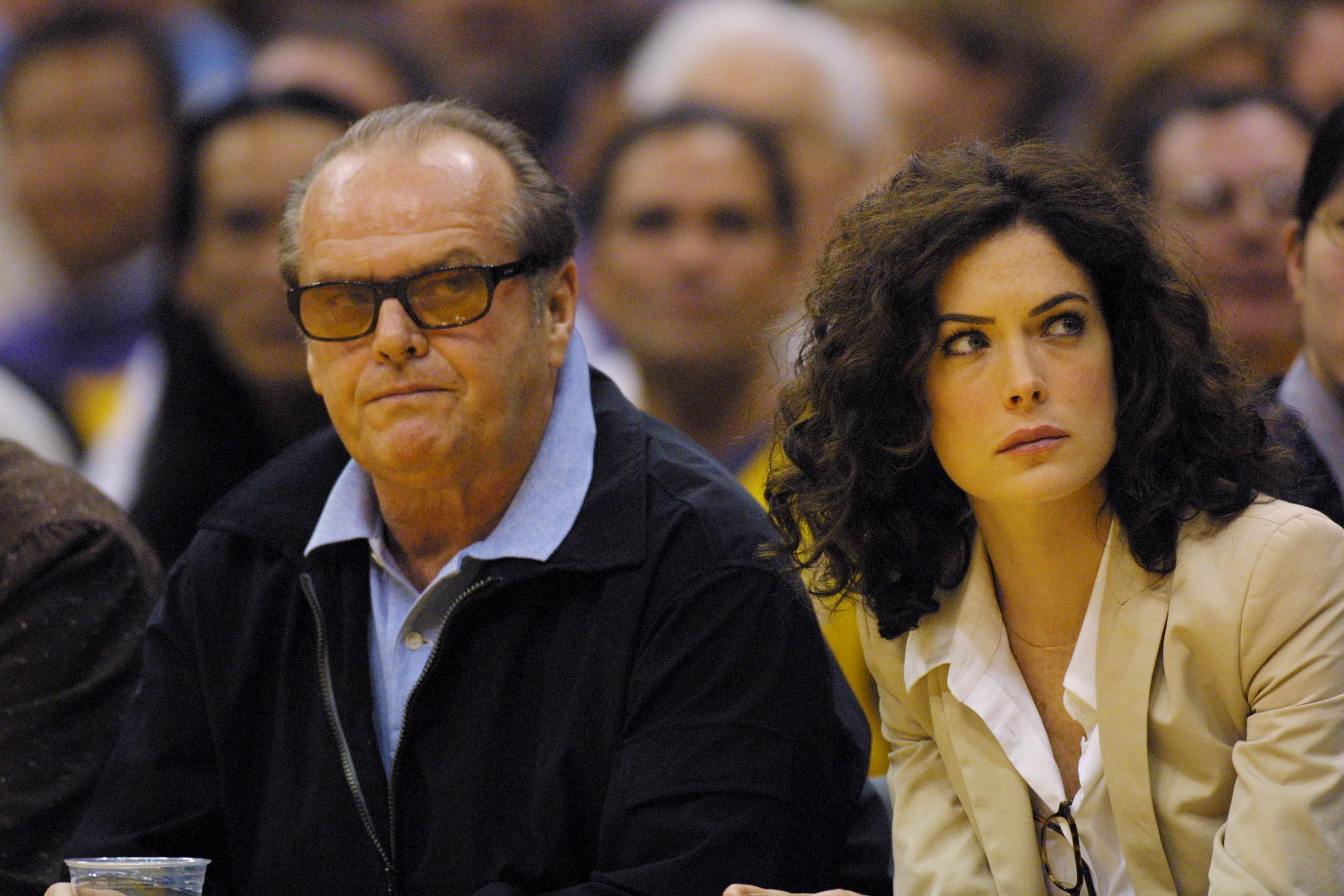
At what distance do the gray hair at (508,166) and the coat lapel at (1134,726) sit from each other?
1.18 meters

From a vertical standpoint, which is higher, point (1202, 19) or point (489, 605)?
point (1202, 19)

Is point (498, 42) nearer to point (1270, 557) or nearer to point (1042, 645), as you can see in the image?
point (1042, 645)

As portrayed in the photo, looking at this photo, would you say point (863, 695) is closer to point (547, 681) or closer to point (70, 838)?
point (547, 681)

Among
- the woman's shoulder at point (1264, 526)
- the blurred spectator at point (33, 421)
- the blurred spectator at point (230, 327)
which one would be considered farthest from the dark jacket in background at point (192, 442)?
the woman's shoulder at point (1264, 526)

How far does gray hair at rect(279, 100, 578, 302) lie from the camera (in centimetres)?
273

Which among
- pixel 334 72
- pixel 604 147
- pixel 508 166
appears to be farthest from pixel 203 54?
pixel 508 166

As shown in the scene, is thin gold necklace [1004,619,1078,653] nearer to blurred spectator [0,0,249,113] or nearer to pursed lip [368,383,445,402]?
pursed lip [368,383,445,402]

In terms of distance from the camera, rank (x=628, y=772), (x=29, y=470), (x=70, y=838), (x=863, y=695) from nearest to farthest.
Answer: (x=628, y=772) → (x=70, y=838) → (x=29, y=470) → (x=863, y=695)

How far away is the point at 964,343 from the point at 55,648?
70.5 inches

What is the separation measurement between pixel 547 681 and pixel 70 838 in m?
0.97

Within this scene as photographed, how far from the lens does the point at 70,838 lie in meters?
2.75

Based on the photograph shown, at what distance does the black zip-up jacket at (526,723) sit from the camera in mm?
2381

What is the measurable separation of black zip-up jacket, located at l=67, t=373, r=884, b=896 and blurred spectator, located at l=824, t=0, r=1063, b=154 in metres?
2.18

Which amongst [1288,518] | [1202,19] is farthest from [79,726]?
[1202,19]
